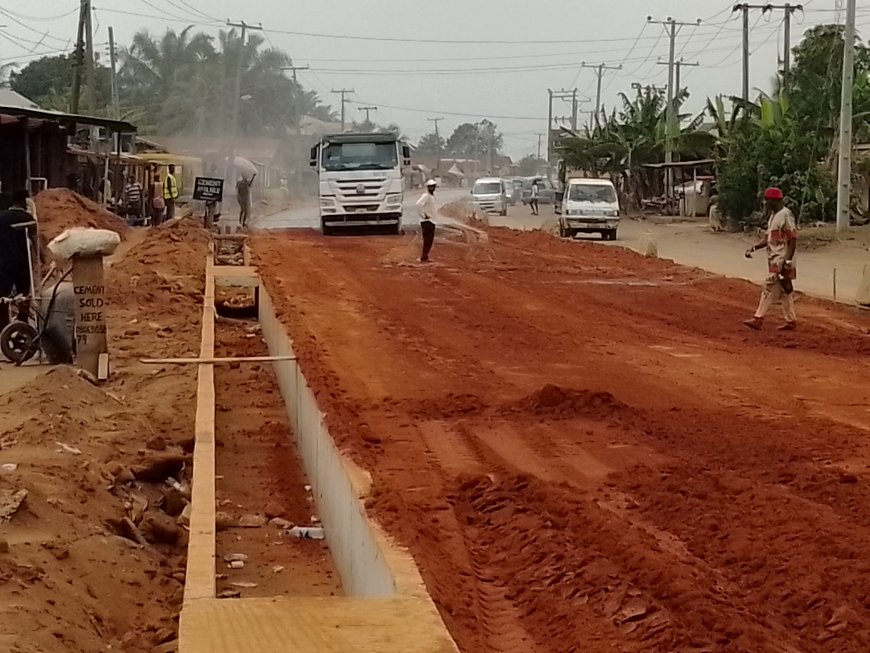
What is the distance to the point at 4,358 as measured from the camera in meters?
14.6

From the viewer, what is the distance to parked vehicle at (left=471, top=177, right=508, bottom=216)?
61.2 m

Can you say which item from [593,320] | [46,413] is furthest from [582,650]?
[593,320]

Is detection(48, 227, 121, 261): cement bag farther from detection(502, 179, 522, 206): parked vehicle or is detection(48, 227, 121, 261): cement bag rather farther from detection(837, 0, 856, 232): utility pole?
detection(502, 179, 522, 206): parked vehicle

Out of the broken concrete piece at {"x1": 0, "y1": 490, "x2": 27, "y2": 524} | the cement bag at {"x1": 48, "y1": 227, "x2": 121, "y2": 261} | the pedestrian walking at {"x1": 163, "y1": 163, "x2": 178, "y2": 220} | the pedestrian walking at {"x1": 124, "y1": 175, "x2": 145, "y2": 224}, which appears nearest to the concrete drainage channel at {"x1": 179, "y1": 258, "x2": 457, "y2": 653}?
the broken concrete piece at {"x1": 0, "y1": 490, "x2": 27, "y2": 524}

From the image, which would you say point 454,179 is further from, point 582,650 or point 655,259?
point 582,650

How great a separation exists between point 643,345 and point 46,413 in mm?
7075

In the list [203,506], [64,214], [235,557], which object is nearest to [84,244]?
[235,557]

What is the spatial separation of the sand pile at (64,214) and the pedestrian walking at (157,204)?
28.4ft

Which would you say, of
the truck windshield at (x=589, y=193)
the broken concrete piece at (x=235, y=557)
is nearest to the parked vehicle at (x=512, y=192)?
the truck windshield at (x=589, y=193)

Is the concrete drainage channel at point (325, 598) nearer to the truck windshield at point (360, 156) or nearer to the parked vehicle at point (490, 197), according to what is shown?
the truck windshield at point (360, 156)

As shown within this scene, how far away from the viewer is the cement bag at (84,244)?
13.1 metres

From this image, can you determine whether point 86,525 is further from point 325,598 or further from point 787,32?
point 787,32

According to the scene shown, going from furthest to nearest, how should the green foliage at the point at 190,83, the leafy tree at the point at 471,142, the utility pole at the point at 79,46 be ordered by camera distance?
the leafy tree at the point at 471,142 → the green foliage at the point at 190,83 → the utility pole at the point at 79,46

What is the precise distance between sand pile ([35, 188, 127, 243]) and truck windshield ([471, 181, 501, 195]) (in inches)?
1246
